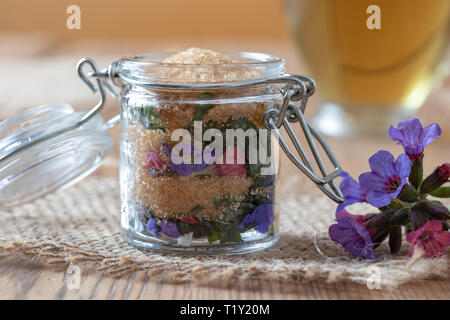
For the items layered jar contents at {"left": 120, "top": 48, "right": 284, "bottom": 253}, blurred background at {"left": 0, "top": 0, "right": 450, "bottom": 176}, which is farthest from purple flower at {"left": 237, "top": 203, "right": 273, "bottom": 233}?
blurred background at {"left": 0, "top": 0, "right": 450, "bottom": 176}

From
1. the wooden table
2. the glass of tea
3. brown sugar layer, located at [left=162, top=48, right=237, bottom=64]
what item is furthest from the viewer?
the glass of tea

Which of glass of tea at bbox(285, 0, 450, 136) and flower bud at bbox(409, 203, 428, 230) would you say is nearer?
flower bud at bbox(409, 203, 428, 230)

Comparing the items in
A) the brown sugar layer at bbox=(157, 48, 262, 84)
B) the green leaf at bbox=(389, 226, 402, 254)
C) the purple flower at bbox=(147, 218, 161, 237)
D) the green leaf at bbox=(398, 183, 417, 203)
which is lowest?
the green leaf at bbox=(389, 226, 402, 254)

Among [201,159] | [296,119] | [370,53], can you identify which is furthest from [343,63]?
[201,159]

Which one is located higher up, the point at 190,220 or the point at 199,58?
the point at 199,58

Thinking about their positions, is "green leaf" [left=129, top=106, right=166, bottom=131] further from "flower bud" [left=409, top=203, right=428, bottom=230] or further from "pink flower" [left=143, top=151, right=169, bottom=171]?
"flower bud" [left=409, top=203, right=428, bottom=230]

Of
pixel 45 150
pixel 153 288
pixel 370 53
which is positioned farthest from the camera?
pixel 370 53

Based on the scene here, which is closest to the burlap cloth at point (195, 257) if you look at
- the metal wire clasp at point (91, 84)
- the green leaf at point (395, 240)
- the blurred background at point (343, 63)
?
the green leaf at point (395, 240)

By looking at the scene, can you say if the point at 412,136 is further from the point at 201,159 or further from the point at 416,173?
the point at 201,159
